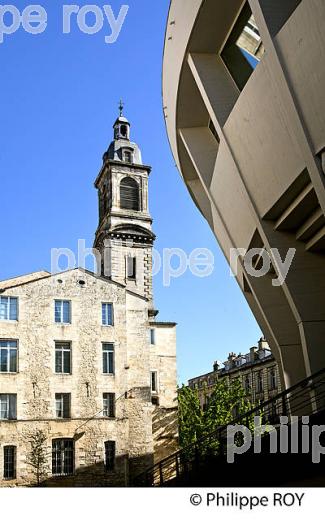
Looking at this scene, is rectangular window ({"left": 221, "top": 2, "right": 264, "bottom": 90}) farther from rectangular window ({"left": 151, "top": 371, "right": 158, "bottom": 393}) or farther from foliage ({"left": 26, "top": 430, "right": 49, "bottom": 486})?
rectangular window ({"left": 151, "top": 371, "right": 158, "bottom": 393})

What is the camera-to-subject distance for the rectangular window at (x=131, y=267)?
44.7 metres

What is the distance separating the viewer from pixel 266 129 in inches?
380

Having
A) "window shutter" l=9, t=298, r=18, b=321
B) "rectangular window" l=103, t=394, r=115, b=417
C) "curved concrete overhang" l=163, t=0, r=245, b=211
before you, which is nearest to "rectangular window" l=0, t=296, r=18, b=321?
"window shutter" l=9, t=298, r=18, b=321

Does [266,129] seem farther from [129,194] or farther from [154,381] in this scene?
[129,194]

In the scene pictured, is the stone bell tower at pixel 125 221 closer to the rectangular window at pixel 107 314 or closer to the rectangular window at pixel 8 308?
the rectangular window at pixel 107 314

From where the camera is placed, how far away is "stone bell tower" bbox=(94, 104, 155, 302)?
44.6m

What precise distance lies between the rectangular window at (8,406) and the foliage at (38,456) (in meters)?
1.05

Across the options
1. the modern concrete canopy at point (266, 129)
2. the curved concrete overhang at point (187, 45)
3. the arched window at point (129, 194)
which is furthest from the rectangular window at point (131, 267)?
the modern concrete canopy at point (266, 129)

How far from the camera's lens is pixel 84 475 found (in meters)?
25.2

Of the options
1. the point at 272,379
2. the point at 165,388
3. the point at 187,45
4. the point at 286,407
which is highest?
the point at 187,45

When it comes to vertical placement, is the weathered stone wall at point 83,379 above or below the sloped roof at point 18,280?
below

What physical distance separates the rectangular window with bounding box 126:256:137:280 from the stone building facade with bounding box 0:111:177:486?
14.2 m

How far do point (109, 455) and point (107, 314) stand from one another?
5.82m

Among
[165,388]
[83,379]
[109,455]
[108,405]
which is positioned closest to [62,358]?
[83,379]
